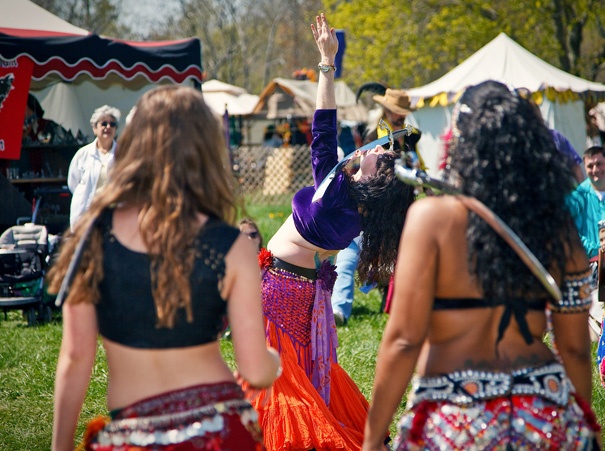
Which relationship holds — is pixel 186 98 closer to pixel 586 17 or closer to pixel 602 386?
pixel 602 386

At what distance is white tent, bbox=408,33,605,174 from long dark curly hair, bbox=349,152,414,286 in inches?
424

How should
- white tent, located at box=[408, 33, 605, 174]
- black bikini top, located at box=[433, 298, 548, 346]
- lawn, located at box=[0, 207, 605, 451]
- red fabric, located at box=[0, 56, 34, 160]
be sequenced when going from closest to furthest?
black bikini top, located at box=[433, 298, 548, 346] → lawn, located at box=[0, 207, 605, 451] → red fabric, located at box=[0, 56, 34, 160] → white tent, located at box=[408, 33, 605, 174]

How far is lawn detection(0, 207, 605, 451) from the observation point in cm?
457

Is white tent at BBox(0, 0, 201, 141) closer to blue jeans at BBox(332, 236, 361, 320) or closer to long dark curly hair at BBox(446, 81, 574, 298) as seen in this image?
blue jeans at BBox(332, 236, 361, 320)

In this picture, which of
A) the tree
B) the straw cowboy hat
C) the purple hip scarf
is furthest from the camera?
the tree

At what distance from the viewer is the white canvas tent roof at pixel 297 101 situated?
2244 centimetres

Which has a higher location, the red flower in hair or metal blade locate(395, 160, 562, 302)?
metal blade locate(395, 160, 562, 302)

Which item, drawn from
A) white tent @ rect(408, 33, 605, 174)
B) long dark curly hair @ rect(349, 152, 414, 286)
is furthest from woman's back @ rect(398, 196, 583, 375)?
white tent @ rect(408, 33, 605, 174)

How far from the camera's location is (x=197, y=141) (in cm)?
196

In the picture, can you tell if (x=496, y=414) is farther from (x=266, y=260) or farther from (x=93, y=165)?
(x=93, y=165)

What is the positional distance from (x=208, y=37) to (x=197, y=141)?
111 ft

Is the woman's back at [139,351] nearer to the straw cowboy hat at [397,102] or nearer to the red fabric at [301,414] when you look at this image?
the red fabric at [301,414]

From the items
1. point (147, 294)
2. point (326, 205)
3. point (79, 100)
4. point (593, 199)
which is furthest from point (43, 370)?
point (79, 100)

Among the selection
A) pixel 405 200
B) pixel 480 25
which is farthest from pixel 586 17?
pixel 405 200
